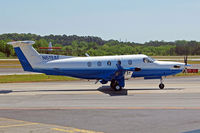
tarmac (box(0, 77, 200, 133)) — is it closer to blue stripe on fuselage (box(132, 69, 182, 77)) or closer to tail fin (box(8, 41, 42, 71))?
tail fin (box(8, 41, 42, 71))

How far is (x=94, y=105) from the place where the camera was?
65.1 ft

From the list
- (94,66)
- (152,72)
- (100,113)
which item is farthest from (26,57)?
(100,113)

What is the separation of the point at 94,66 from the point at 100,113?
1092 cm

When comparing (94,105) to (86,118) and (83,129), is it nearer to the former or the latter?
(86,118)

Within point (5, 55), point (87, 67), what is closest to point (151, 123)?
point (87, 67)

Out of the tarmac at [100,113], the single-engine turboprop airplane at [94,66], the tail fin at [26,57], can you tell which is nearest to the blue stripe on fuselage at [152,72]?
the single-engine turboprop airplane at [94,66]

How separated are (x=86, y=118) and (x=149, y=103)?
5718 millimetres

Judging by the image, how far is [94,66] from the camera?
27.8 meters

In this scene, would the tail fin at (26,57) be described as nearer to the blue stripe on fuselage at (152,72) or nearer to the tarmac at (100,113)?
the tarmac at (100,113)

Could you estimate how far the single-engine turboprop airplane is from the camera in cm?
2728

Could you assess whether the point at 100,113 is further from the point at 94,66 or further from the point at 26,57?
the point at 26,57

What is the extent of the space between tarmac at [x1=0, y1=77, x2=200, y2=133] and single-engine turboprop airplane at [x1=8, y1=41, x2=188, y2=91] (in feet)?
9.74

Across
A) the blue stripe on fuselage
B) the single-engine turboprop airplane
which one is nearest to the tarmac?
the single-engine turboprop airplane

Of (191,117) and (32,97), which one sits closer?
(191,117)
